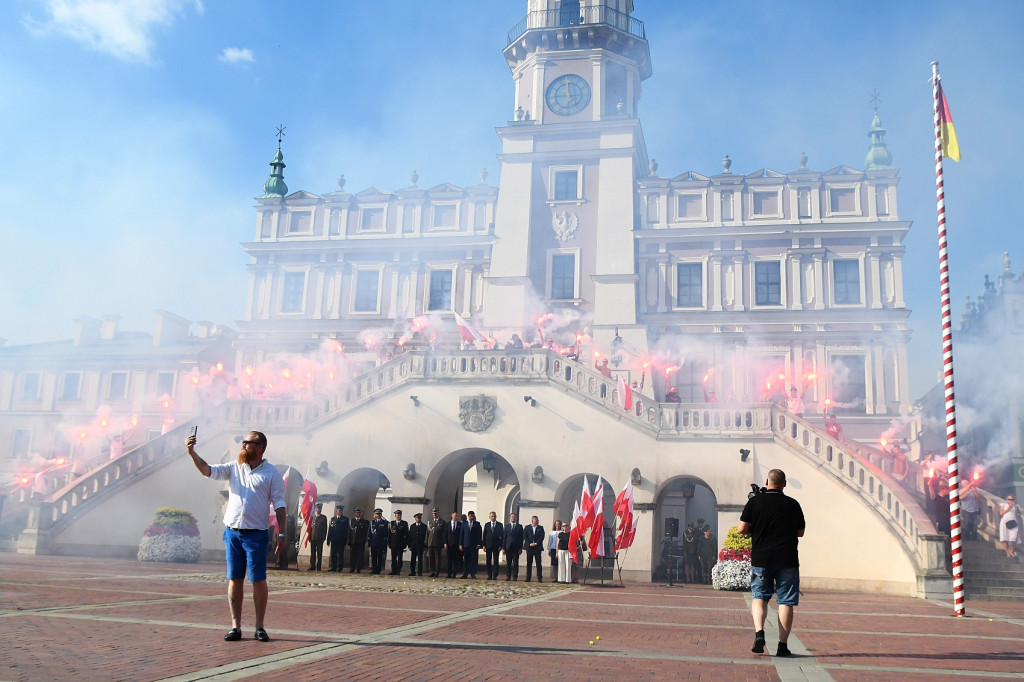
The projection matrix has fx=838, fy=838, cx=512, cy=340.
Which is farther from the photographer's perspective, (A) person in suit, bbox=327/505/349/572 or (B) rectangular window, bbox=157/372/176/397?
(B) rectangular window, bbox=157/372/176/397

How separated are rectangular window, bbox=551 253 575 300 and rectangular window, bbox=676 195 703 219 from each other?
553 centimetres

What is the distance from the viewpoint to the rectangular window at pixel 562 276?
39.2m

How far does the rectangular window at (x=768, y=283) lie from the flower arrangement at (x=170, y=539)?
2536 cm

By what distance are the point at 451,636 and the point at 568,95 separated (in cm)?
3560

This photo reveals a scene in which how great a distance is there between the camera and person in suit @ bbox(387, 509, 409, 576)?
23578mm

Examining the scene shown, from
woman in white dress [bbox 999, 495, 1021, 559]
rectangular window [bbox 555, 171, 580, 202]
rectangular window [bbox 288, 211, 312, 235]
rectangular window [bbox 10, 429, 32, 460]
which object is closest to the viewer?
woman in white dress [bbox 999, 495, 1021, 559]

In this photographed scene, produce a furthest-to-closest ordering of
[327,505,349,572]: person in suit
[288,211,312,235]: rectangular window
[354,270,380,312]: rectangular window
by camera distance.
→ [288,211,312,235]: rectangular window
[354,270,380,312]: rectangular window
[327,505,349,572]: person in suit

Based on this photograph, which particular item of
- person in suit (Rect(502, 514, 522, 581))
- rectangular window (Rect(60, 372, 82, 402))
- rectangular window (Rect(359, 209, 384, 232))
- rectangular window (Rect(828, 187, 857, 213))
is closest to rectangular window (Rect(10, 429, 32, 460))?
rectangular window (Rect(60, 372, 82, 402))

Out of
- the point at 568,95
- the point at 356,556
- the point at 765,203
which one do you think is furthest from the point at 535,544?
the point at 568,95

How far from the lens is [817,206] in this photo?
37938 millimetres

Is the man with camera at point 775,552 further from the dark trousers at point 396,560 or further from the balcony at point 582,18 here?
the balcony at point 582,18

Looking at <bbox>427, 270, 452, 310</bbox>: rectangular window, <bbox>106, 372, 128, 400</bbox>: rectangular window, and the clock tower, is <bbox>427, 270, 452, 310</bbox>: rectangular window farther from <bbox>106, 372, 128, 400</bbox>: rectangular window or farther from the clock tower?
<bbox>106, 372, 128, 400</bbox>: rectangular window

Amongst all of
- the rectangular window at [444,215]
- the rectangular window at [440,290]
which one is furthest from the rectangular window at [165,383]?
the rectangular window at [444,215]

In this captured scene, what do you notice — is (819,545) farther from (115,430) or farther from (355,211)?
(115,430)
